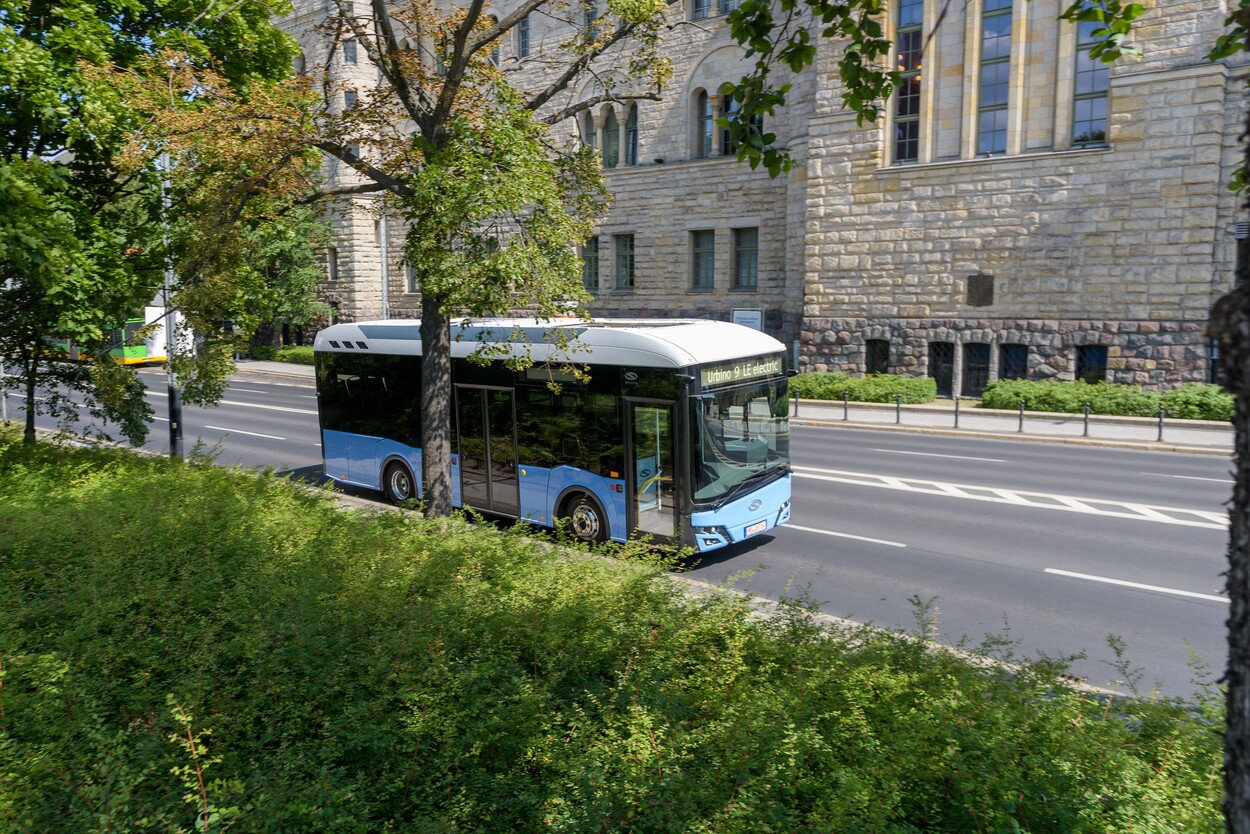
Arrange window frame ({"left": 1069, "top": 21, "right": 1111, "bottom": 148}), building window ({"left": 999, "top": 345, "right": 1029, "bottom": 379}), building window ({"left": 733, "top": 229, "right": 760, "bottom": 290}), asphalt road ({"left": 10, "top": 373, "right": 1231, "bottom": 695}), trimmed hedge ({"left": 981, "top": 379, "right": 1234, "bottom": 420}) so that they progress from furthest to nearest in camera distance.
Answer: building window ({"left": 733, "top": 229, "right": 760, "bottom": 290}) < building window ({"left": 999, "top": 345, "right": 1029, "bottom": 379}) < window frame ({"left": 1069, "top": 21, "right": 1111, "bottom": 148}) < trimmed hedge ({"left": 981, "top": 379, "right": 1234, "bottom": 420}) < asphalt road ({"left": 10, "top": 373, "right": 1231, "bottom": 695})

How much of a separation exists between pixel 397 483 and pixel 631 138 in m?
24.8

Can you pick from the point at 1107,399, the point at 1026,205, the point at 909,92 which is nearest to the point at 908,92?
the point at 909,92

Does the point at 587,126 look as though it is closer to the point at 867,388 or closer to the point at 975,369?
the point at 867,388

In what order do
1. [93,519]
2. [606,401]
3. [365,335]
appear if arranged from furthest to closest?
[365,335] < [606,401] < [93,519]

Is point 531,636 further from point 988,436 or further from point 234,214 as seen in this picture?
point 988,436

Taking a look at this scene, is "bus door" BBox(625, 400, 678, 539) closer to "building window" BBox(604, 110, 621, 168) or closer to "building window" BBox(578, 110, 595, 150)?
"building window" BBox(604, 110, 621, 168)

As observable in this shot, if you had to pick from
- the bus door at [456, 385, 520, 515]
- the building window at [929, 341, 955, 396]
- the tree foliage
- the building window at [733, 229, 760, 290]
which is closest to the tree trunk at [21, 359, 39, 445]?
the tree foliage

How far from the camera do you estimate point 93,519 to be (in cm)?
838

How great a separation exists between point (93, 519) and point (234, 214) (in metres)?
4.05

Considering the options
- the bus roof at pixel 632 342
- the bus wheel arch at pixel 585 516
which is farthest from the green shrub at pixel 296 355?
the bus wheel arch at pixel 585 516

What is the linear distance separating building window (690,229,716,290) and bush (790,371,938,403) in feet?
24.9

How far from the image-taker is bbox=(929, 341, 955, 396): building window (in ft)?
90.1

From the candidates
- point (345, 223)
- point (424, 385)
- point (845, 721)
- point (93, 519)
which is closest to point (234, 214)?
point (424, 385)

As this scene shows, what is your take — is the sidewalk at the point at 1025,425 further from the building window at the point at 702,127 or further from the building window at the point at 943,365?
the building window at the point at 702,127
